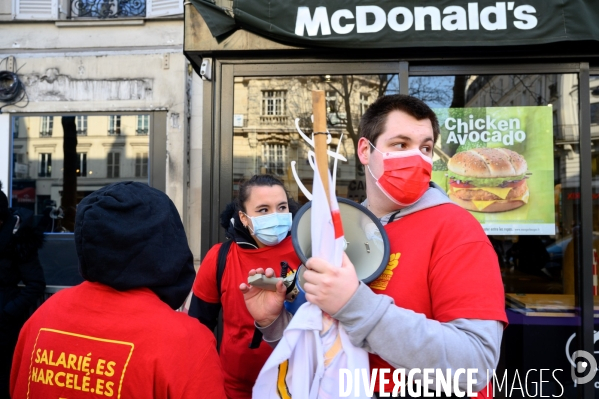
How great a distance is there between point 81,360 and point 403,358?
3.11ft

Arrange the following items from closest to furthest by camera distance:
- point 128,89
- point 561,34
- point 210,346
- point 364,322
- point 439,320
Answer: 1. point 364,322
2. point 439,320
3. point 210,346
4. point 561,34
5. point 128,89

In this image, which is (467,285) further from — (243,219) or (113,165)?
(113,165)

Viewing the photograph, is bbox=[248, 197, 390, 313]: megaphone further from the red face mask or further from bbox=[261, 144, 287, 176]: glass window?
bbox=[261, 144, 287, 176]: glass window

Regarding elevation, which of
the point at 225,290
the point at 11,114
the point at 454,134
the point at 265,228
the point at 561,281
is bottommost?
the point at 561,281

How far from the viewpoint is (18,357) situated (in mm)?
1626

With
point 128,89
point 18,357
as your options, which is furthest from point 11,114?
point 18,357

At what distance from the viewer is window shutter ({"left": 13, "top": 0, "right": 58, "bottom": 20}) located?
5.94m

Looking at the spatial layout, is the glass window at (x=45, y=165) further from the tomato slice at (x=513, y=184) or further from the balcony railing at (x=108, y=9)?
the tomato slice at (x=513, y=184)

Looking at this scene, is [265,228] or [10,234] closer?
[265,228]

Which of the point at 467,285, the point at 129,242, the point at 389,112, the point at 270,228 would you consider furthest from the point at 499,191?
the point at 129,242

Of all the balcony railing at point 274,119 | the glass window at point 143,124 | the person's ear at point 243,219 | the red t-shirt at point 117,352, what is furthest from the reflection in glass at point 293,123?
the red t-shirt at point 117,352

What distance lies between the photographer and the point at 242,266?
2658 mm

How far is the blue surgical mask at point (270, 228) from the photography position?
2.72 meters

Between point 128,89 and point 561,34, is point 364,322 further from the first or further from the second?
point 128,89
